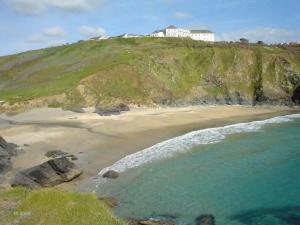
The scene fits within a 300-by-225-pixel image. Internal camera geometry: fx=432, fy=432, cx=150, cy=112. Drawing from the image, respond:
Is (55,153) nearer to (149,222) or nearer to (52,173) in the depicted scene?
(52,173)

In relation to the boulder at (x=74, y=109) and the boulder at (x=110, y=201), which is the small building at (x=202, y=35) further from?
the boulder at (x=110, y=201)

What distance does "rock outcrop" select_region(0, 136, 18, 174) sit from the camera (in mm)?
39250

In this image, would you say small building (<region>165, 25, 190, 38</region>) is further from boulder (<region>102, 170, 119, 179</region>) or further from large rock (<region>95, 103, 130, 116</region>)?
boulder (<region>102, 170, 119, 179</region>)

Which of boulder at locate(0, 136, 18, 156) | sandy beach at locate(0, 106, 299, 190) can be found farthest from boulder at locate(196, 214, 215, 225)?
boulder at locate(0, 136, 18, 156)

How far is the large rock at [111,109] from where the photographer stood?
241ft

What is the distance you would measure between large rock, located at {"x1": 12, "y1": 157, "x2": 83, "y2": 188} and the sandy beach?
32.7 inches

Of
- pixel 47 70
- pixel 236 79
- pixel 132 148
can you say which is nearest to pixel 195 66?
pixel 236 79

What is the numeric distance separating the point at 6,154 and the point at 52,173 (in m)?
7.45

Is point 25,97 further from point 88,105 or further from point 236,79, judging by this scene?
point 236,79

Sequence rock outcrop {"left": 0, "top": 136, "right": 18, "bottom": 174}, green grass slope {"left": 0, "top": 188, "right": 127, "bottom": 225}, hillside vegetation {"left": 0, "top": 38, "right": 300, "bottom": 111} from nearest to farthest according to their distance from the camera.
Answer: green grass slope {"left": 0, "top": 188, "right": 127, "bottom": 225}, rock outcrop {"left": 0, "top": 136, "right": 18, "bottom": 174}, hillside vegetation {"left": 0, "top": 38, "right": 300, "bottom": 111}

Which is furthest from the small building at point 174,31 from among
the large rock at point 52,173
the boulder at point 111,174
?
the large rock at point 52,173

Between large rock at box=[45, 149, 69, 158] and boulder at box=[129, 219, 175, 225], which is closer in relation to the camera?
boulder at box=[129, 219, 175, 225]

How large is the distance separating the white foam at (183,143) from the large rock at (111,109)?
1834 cm

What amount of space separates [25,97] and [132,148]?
37589 mm
